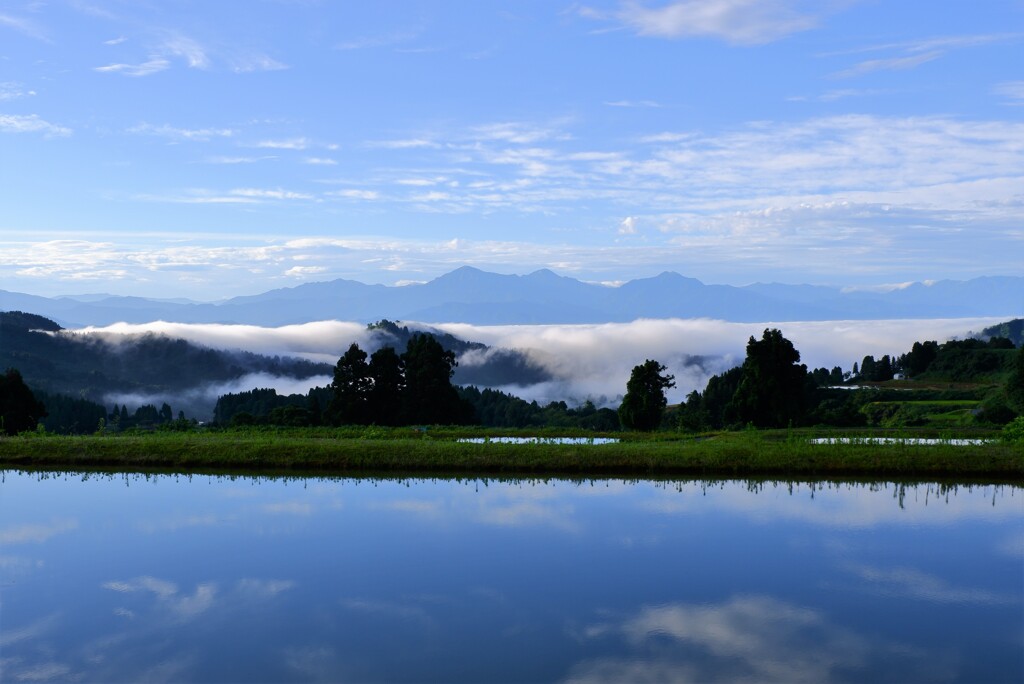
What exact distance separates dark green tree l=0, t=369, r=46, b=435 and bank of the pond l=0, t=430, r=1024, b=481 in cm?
1093

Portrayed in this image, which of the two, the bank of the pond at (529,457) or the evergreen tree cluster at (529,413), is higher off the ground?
the evergreen tree cluster at (529,413)

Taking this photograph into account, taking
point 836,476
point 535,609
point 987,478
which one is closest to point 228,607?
point 535,609

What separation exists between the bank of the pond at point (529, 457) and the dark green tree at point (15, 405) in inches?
430

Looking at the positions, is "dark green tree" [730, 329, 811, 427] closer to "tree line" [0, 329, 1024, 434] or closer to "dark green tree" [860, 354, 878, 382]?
"tree line" [0, 329, 1024, 434]

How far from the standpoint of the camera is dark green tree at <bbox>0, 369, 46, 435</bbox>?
46.4m

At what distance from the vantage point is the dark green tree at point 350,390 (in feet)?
173

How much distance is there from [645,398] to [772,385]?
25.2 ft

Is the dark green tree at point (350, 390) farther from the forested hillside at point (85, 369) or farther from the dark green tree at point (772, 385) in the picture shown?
the forested hillside at point (85, 369)

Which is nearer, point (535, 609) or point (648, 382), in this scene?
point (535, 609)

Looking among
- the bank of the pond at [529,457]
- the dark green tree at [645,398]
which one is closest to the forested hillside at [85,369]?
the dark green tree at [645,398]

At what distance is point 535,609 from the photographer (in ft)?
49.9

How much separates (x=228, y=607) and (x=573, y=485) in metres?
15.3

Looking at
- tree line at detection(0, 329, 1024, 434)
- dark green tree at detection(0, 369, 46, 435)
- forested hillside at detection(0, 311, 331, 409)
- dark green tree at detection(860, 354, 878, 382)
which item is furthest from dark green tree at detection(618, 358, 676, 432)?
forested hillside at detection(0, 311, 331, 409)

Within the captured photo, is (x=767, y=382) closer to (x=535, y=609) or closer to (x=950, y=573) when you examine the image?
(x=950, y=573)
